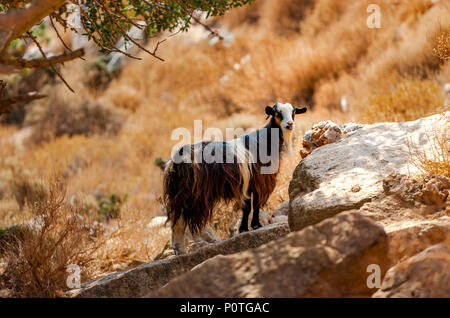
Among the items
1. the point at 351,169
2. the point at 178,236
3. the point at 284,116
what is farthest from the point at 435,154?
the point at 178,236

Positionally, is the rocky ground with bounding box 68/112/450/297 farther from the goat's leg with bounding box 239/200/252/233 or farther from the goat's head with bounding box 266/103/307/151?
the goat's leg with bounding box 239/200/252/233

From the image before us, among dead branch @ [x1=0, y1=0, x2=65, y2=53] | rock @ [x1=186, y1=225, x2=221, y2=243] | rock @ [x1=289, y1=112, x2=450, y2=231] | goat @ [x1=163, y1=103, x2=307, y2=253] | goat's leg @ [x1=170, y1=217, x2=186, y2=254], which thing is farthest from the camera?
rock @ [x1=186, y1=225, x2=221, y2=243]

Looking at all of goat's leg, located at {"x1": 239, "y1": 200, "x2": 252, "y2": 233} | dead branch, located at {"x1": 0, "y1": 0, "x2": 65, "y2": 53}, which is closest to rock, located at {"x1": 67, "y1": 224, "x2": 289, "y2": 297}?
goat's leg, located at {"x1": 239, "y1": 200, "x2": 252, "y2": 233}

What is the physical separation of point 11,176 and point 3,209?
2158 mm

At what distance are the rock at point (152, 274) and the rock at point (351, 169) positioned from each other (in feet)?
1.71

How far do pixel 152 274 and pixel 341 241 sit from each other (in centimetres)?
200

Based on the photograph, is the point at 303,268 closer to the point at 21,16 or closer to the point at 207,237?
the point at 21,16

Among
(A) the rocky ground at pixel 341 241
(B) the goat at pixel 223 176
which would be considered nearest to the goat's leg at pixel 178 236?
(B) the goat at pixel 223 176

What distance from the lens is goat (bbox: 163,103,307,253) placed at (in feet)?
16.6

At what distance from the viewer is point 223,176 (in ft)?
17.0

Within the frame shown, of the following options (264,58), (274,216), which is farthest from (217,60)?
(274,216)

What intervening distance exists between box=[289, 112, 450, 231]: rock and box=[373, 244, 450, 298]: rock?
125 cm

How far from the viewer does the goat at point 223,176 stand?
506 centimetres
